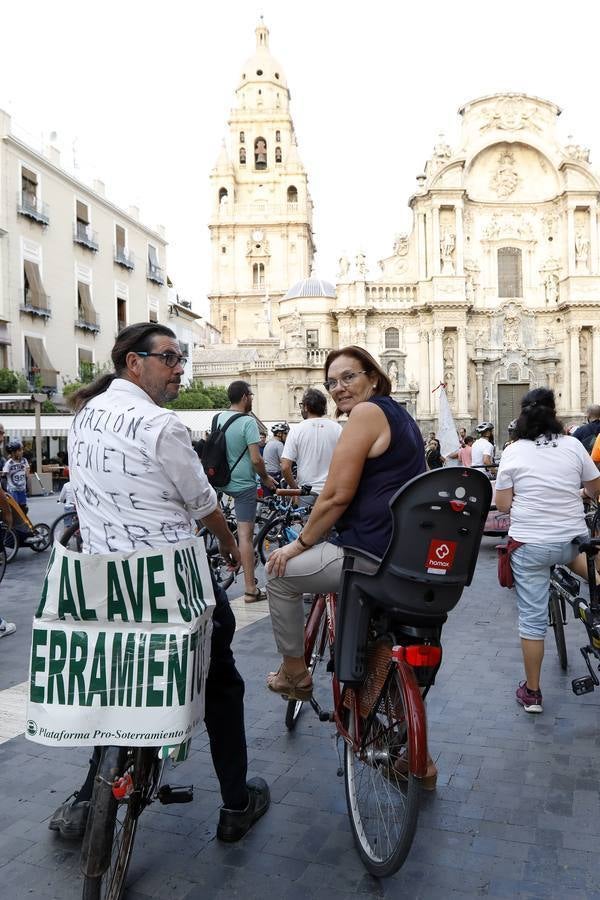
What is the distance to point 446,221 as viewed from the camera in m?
39.5

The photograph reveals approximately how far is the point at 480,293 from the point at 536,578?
38.4 m

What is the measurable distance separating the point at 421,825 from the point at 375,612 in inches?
36.1

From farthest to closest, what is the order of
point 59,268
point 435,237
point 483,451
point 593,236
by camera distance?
point 593,236
point 435,237
point 59,268
point 483,451

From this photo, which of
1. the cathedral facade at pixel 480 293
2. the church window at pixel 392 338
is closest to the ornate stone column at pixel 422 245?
the cathedral facade at pixel 480 293

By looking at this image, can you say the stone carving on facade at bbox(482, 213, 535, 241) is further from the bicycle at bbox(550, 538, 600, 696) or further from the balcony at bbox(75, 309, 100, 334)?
the bicycle at bbox(550, 538, 600, 696)

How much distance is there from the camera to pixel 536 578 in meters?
4.15

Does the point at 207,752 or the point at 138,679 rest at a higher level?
the point at 138,679

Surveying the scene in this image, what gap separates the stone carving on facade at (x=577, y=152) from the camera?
130ft

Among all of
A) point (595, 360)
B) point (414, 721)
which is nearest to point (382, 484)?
point (414, 721)

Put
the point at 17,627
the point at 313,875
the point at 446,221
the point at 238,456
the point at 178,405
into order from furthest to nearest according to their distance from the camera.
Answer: the point at 446,221
the point at 178,405
the point at 238,456
the point at 17,627
the point at 313,875

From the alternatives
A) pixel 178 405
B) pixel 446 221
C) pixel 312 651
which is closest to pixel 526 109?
pixel 446 221

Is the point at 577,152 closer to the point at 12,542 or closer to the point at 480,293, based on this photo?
the point at 480,293

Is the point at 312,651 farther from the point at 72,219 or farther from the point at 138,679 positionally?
the point at 72,219

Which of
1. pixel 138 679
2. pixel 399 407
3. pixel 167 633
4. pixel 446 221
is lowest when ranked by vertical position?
pixel 138 679
